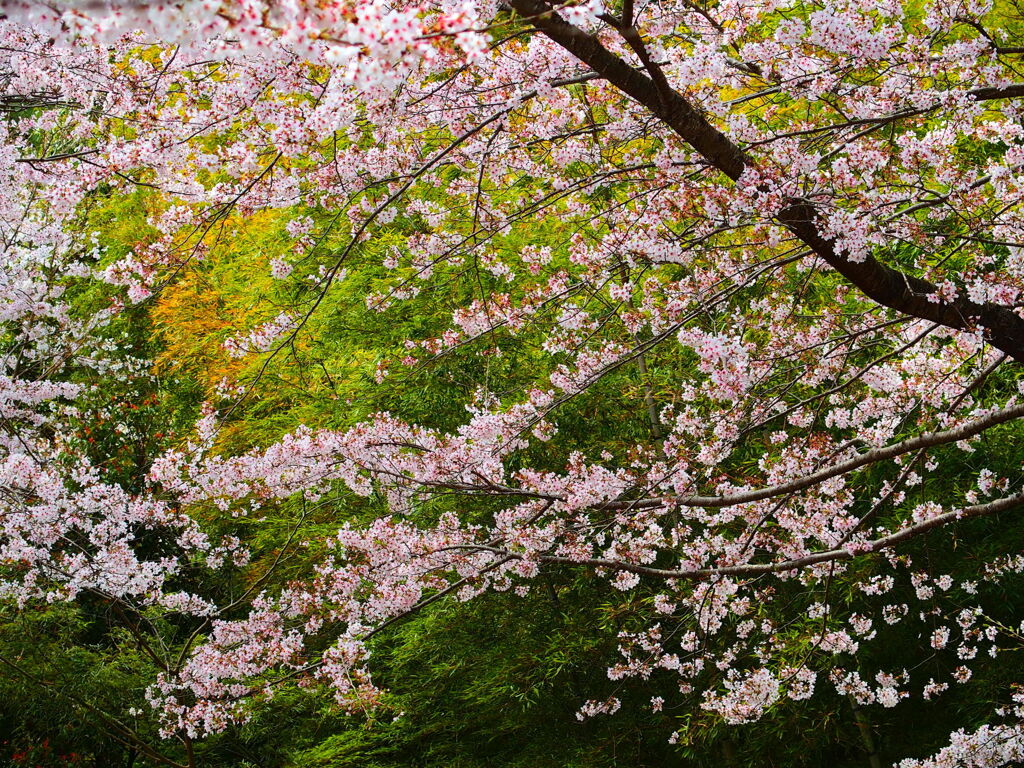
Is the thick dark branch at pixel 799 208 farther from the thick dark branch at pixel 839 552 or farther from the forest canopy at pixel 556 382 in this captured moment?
the thick dark branch at pixel 839 552

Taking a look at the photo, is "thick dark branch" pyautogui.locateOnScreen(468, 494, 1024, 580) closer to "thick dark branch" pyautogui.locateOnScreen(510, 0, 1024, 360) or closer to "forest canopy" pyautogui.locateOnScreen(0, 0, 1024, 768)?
"forest canopy" pyautogui.locateOnScreen(0, 0, 1024, 768)

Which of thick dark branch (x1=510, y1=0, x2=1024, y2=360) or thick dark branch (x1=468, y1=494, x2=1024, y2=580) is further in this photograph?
thick dark branch (x1=468, y1=494, x2=1024, y2=580)

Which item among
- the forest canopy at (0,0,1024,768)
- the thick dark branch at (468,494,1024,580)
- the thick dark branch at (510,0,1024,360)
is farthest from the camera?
the thick dark branch at (468,494,1024,580)

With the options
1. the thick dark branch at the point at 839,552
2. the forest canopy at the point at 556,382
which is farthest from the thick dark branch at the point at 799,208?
the thick dark branch at the point at 839,552

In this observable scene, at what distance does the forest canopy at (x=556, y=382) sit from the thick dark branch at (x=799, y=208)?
1cm

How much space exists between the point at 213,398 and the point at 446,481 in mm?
4854

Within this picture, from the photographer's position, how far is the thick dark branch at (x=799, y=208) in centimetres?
208

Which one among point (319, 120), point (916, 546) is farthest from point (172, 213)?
point (916, 546)

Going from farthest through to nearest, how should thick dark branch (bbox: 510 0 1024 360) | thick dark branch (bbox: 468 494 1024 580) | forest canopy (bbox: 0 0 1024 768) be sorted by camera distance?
thick dark branch (bbox: 468 494 1024 580), forest canopy (bbox: 0 0 1024 768), thick dark branch (bbox: 510 0 1024 360)

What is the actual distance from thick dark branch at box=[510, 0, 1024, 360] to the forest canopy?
0.01 metres

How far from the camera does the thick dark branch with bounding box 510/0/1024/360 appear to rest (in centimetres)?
208

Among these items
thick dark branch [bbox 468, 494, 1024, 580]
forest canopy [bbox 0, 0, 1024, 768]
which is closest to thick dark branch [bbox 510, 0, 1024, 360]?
forest canopy [bbox 0, 0, 1024, 768]

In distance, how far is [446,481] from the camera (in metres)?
4.16

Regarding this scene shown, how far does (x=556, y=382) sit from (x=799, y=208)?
1.67 m
